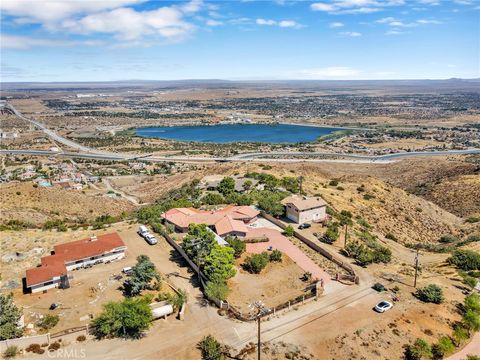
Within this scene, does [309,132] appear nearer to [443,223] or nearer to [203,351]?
[443,223]

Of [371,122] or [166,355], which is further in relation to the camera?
[371,122]

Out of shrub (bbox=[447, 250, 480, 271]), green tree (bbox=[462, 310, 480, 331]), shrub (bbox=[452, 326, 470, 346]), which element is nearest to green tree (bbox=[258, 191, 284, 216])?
shrub (bbox=[447, 250, 480, 271])

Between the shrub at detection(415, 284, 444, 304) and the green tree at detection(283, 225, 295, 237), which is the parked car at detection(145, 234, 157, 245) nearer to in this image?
the green tree at detection(283, 225, 295, 237)

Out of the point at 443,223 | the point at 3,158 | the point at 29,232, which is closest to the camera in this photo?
the point at 29,232

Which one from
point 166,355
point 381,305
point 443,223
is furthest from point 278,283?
point 443,223

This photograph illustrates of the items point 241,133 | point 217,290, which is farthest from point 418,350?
point 241,133

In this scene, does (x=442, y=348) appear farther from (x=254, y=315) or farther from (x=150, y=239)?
(x=150, y=239)

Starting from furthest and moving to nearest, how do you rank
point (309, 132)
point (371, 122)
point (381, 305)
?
point (371, 122) → point (309, 132) → point (381, 305)
